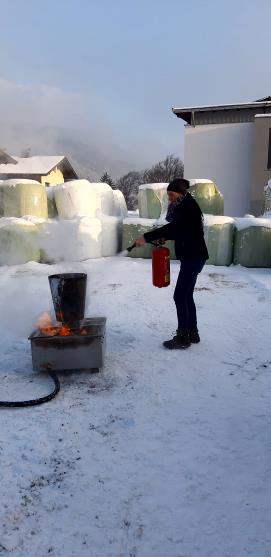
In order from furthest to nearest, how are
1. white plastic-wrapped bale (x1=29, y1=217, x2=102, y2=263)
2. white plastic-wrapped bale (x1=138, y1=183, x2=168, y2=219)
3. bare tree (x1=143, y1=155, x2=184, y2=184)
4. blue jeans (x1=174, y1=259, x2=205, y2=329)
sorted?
bare tree (x1=143, y1=155, x2=184, y2=184) → white plastic-wrapped bale (x1=138, y1=183, x2=168, y2=219) → white plastic-wrapped bale (x1=29, y1=217, x2=102, y2=263) → blue jeans (x1=174, y1=259, x2=205, y2=329)

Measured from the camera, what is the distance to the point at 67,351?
11.3ft

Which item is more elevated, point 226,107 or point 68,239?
point 226,107

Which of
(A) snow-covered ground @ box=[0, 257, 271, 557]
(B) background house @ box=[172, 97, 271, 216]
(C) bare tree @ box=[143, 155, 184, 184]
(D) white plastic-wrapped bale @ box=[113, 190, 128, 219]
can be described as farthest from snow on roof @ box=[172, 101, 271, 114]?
(C) bare tree @ box=[143, 155, 184, 184]

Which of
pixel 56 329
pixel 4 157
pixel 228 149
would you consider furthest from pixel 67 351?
pixel 4 157

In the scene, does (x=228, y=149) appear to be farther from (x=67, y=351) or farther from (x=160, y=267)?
(x=67, y=351)

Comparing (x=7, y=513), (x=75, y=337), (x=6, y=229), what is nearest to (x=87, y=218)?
(x=6, y=229)

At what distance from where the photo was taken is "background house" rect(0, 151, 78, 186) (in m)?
31.1

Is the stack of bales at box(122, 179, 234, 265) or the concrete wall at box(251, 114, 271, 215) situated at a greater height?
the concrete wall at box(251, 114, 271, 215)

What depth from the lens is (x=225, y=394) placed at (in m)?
3.23

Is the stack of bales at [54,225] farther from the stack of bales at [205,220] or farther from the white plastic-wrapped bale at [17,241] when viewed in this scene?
the stack of bales at [205,220]

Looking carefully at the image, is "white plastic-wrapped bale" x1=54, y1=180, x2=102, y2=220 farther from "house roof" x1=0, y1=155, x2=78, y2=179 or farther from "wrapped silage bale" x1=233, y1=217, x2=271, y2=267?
"house roof" x1=0, y1=155, x2=78, y2=179

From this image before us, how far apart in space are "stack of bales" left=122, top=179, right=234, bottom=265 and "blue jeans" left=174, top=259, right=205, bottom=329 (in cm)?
472

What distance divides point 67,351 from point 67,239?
19.0 ft

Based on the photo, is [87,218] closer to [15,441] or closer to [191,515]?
[15,441]
